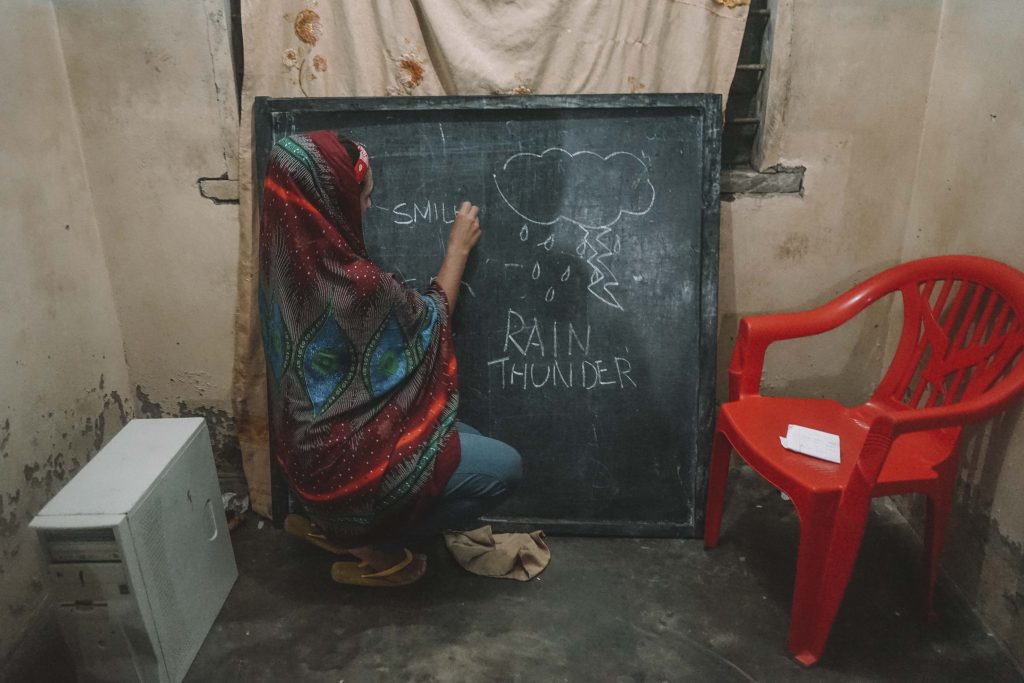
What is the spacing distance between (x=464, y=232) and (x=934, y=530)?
1510mm

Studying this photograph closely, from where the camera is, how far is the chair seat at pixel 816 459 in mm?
1756

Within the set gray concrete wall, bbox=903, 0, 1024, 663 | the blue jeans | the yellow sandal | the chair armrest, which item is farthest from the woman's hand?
gray concrete wall, bbox=903, 0, 1024, 663

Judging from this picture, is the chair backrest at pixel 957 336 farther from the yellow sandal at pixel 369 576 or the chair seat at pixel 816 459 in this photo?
the yellow sandal at pixel 369 576

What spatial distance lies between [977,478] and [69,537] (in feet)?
7.56

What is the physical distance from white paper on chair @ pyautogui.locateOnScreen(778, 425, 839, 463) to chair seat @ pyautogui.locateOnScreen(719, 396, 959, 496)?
16 mm

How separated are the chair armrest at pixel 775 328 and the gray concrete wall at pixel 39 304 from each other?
76.6 inches

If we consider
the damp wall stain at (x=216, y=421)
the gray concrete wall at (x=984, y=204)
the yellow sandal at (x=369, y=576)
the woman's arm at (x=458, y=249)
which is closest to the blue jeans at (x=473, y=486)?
the yellow sandal at (x=369, y=576)

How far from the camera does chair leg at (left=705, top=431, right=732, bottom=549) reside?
2.12 metres

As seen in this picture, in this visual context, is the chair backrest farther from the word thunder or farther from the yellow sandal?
the yellow sandal

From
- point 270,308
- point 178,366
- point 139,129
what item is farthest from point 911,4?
point 178,366

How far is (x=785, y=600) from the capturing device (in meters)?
2.05

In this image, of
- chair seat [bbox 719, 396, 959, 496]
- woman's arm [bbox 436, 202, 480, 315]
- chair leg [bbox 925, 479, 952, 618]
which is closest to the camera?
chair seat [bbox 719, 396, 959, 496]

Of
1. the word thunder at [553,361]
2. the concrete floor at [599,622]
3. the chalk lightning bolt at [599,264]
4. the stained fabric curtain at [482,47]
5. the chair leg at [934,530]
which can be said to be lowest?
the concrete floor at [599,622]

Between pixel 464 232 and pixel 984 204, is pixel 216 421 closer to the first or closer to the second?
pixel 464 232
